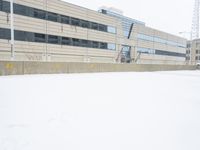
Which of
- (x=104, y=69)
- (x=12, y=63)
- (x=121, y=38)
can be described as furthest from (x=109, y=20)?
(x=12, y=63)

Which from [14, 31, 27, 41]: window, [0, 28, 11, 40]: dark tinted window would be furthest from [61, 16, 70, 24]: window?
[0, 28, 11, 40]: dark tinted window

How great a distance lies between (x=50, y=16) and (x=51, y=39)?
394cm

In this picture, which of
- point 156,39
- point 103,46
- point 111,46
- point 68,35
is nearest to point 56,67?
point 68,35

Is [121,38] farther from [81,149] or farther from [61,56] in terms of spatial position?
[81,149]

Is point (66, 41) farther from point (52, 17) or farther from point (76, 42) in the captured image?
point (52, 17)

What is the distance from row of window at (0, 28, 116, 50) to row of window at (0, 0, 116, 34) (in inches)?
115

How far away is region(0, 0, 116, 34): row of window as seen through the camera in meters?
27.7

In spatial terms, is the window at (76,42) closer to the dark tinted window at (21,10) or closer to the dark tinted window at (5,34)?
the dark tinted window at (21,10)

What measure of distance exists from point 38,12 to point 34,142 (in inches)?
1228

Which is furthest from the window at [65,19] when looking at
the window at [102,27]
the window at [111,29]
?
the window at [111,29]

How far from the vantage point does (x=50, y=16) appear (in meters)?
33.2

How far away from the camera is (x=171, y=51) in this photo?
69.7 meters

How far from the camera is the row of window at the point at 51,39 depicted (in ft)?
90.6

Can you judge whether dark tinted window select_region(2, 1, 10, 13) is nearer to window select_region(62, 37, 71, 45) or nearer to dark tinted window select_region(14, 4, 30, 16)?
dark tinted window select_region(14, 4, 30, 16)
